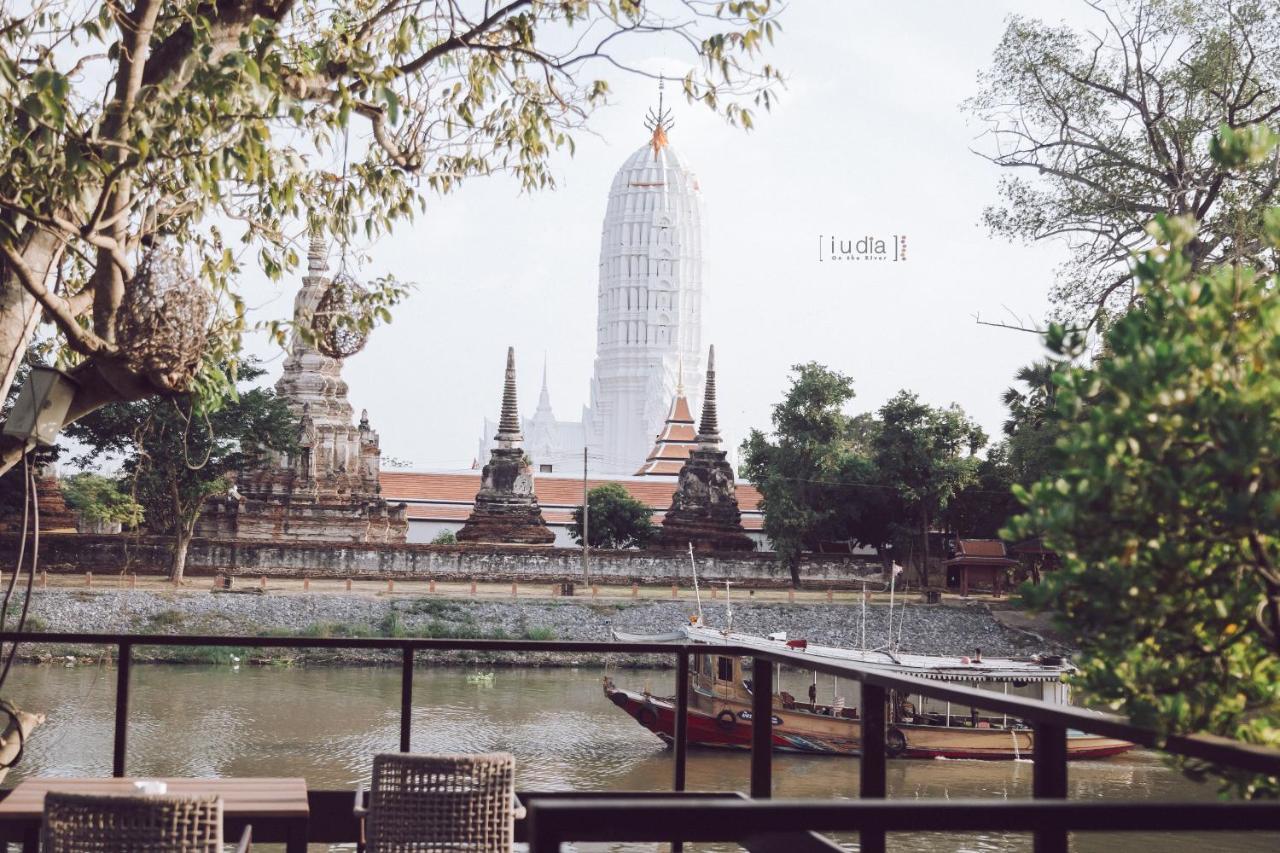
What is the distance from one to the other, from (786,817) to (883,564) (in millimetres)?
32349

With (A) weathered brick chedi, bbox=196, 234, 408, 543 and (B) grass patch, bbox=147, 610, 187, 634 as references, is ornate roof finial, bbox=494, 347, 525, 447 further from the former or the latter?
(B) grass patch, bbox=147, 610, 187, 634

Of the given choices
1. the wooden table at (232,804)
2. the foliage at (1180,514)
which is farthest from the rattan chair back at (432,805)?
the foliage at (1180,514)

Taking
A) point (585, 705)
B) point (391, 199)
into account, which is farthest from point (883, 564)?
point (391, 199)

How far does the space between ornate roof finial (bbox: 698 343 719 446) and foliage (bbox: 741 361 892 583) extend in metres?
5.30

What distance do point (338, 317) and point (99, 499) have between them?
2763 cm

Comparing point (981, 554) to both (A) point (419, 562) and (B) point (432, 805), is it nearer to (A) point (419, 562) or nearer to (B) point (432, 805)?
(A) point (419, 562)

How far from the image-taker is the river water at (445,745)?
586 inches

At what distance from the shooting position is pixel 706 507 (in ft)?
122

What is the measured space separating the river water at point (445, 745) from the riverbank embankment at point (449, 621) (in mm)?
1985

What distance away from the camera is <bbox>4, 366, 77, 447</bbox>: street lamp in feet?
13.2

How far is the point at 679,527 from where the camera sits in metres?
36.4

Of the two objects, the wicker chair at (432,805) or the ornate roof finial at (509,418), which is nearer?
the wicker chair at (432,805)

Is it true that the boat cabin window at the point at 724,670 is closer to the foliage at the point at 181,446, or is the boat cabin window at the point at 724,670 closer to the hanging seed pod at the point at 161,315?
the foliage at the point at 181,446

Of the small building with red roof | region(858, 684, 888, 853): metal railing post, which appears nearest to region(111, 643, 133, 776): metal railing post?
region(858, 684, 888, 853): metal railing post
